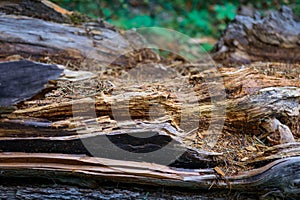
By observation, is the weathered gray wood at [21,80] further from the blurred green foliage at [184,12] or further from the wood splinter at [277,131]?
the blurred green foliage at [184,12]

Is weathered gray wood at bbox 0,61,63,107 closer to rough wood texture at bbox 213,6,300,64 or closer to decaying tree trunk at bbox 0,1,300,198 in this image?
decaying tree trunk at bbox 0,1,300,198

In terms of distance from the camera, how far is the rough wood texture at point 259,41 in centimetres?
281

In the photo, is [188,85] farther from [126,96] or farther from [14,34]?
[14,34]

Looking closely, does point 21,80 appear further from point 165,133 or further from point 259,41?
point 259,41

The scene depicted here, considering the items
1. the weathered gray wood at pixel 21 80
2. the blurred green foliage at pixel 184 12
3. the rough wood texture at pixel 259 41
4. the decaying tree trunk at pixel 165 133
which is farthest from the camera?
the blurred green foliage at pixel 184 12

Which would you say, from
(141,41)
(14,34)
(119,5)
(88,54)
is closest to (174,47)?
(119,5)

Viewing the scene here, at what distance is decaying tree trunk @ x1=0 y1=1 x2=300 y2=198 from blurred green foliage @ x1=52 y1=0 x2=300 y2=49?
2.08m

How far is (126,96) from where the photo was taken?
166 cm

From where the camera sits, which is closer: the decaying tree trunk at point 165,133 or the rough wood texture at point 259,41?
the decaying tree trunk at point 165,133

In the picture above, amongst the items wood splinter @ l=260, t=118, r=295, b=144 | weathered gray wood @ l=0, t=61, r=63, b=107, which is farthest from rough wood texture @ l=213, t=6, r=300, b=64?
weathered gray wood @ l=0, t=61, r=63, b=107

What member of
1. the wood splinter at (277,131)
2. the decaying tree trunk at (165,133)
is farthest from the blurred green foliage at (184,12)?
the wood splinter at (277,131)

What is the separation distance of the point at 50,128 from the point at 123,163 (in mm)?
338

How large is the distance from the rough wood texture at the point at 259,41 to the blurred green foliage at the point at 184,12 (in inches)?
40.2

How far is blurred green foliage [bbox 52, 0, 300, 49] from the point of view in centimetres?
393
